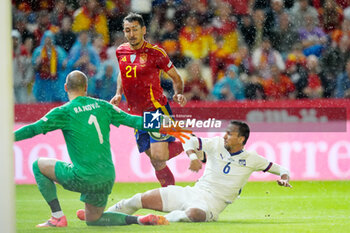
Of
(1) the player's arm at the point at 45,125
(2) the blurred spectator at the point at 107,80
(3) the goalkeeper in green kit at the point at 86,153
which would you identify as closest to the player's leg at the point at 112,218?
(3) the goalkeeper in green kit at the point at 86,153

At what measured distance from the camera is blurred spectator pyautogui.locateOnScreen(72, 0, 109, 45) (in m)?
3.73

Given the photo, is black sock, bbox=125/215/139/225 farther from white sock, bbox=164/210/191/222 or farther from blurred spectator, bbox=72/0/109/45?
blurred spectator, bbox=72/0/109/45

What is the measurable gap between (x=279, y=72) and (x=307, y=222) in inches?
44.1

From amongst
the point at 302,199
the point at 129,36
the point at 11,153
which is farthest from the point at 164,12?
the point at 11,153

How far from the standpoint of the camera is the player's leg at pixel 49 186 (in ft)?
10.6

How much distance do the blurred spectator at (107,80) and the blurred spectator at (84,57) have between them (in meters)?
0.05

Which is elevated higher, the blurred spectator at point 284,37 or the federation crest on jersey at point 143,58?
the blurred spectator at point 284,37

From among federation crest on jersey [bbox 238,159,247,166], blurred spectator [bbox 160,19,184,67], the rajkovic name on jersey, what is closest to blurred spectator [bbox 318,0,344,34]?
blurred spectator [bbox 160,19,184,67]

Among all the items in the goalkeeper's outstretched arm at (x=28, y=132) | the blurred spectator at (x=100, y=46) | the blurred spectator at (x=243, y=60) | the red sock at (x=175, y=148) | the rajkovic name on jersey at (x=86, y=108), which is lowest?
the red sock at (x=175, y=148)

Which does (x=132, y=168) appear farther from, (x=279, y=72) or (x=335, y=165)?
(x=335, y=165)

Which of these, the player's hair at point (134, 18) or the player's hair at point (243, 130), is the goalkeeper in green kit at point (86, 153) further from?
the player's hair at point (243, 130)

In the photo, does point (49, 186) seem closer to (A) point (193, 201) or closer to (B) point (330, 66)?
(A) point (193, 201)

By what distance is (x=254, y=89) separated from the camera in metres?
4.13

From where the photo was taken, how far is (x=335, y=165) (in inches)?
169
